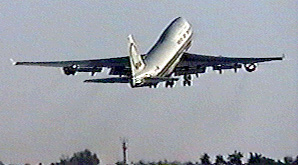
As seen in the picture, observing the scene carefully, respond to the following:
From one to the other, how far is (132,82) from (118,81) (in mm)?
3878

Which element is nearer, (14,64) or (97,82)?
(97,82)

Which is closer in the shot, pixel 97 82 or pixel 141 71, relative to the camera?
pixel 97 82

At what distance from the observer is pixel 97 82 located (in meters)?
186

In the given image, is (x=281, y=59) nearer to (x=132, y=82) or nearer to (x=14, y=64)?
(x=132, y=82)

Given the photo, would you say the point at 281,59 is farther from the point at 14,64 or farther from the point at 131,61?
the point at 14,64

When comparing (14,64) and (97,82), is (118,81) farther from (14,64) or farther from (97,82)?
(14,64)

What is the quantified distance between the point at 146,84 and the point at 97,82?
42.2 ft

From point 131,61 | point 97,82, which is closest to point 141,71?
point 131,61

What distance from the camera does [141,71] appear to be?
200 meters

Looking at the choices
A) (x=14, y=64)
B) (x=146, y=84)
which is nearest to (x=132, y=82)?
(x=146, y=84)

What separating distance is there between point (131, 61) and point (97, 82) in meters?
14.9

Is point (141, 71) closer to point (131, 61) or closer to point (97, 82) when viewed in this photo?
point (131, 61)

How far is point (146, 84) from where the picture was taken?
197 meters

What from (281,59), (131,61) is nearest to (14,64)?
(131,61)
